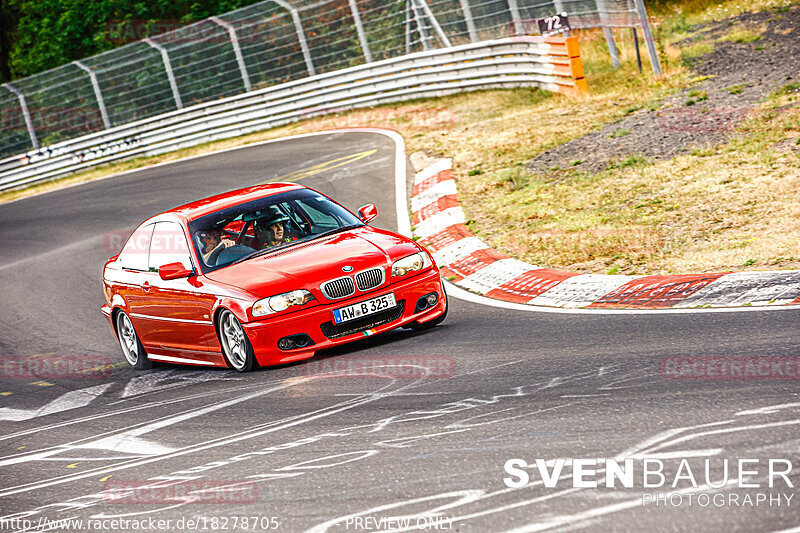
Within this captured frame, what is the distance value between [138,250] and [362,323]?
2939 mm

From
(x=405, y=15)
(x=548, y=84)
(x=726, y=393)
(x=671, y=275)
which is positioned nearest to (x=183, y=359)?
(x=671, y=275)

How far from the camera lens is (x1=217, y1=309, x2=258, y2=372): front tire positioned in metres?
8.02

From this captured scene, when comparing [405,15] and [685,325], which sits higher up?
[405,15]

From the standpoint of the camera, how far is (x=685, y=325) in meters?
6.98

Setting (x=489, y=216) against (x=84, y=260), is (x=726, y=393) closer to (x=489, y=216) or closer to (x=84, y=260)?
(x=489, y=216)

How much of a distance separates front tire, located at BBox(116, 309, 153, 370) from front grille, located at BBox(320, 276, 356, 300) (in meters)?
2.64

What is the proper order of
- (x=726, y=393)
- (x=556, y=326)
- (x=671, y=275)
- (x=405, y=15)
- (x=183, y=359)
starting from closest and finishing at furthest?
(x=726, y=393) → (x=556, y=326) → (x=671, y=275) → (x=183, y=359) → (x=405, y=15)

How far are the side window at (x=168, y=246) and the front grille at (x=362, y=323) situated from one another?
1603 mm

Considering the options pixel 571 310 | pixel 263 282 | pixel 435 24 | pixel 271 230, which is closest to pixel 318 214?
pixel 271 230

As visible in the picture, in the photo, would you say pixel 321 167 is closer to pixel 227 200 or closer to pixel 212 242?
pixel 227 200

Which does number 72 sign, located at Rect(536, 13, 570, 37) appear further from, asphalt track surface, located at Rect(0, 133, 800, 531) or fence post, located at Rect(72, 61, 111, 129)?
fence post, located at Rect(72, 61, 111, 129)

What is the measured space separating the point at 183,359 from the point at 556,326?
345cm

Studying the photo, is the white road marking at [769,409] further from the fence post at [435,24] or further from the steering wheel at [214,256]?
the fence post at [435,24]

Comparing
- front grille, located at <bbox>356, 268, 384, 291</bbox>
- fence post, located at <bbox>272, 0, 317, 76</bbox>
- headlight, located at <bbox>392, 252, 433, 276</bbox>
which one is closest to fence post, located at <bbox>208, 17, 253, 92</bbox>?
fence post, located at <bbox>272, 0, 317, 76</bbox>
